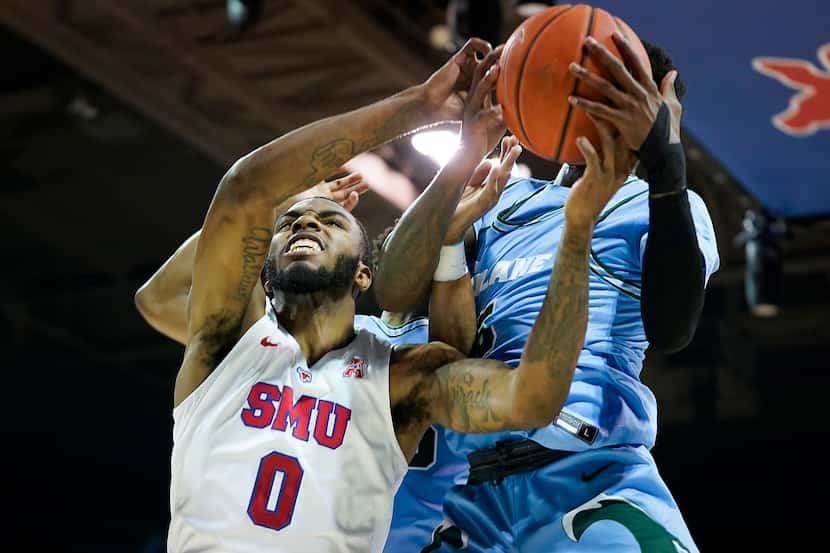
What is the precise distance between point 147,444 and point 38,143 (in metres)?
5.25

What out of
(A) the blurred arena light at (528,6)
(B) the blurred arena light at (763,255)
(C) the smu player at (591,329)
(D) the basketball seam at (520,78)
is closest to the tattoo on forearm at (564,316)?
(C) the smu player at (591,329)

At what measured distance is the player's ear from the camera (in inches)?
126

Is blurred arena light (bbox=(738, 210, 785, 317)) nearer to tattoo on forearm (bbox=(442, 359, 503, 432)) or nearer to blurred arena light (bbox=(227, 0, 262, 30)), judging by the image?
blurred arena light (bbox=(227, 0, 262, 30))

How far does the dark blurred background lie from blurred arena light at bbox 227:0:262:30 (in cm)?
1

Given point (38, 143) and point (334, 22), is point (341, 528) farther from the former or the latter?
point (38, 143)

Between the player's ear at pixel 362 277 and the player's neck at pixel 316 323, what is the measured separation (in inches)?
5.3

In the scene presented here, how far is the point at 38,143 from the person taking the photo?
29.6 ft

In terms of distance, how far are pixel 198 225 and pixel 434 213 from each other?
7.44m

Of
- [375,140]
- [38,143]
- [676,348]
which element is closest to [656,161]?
[676,348]

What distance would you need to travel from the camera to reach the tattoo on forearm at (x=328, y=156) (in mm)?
2829

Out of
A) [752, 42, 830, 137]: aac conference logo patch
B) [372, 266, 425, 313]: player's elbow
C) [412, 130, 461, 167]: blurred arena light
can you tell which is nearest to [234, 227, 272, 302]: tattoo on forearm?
[372, 266, 425, 313]: player's elbow

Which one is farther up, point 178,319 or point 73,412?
point 178,319

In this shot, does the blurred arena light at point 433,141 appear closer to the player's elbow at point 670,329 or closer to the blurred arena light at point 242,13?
the blurred arena light at point 242,13

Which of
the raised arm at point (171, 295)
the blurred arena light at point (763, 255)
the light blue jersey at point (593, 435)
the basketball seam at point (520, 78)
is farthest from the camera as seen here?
the blurred arena light at point (763, 255)
